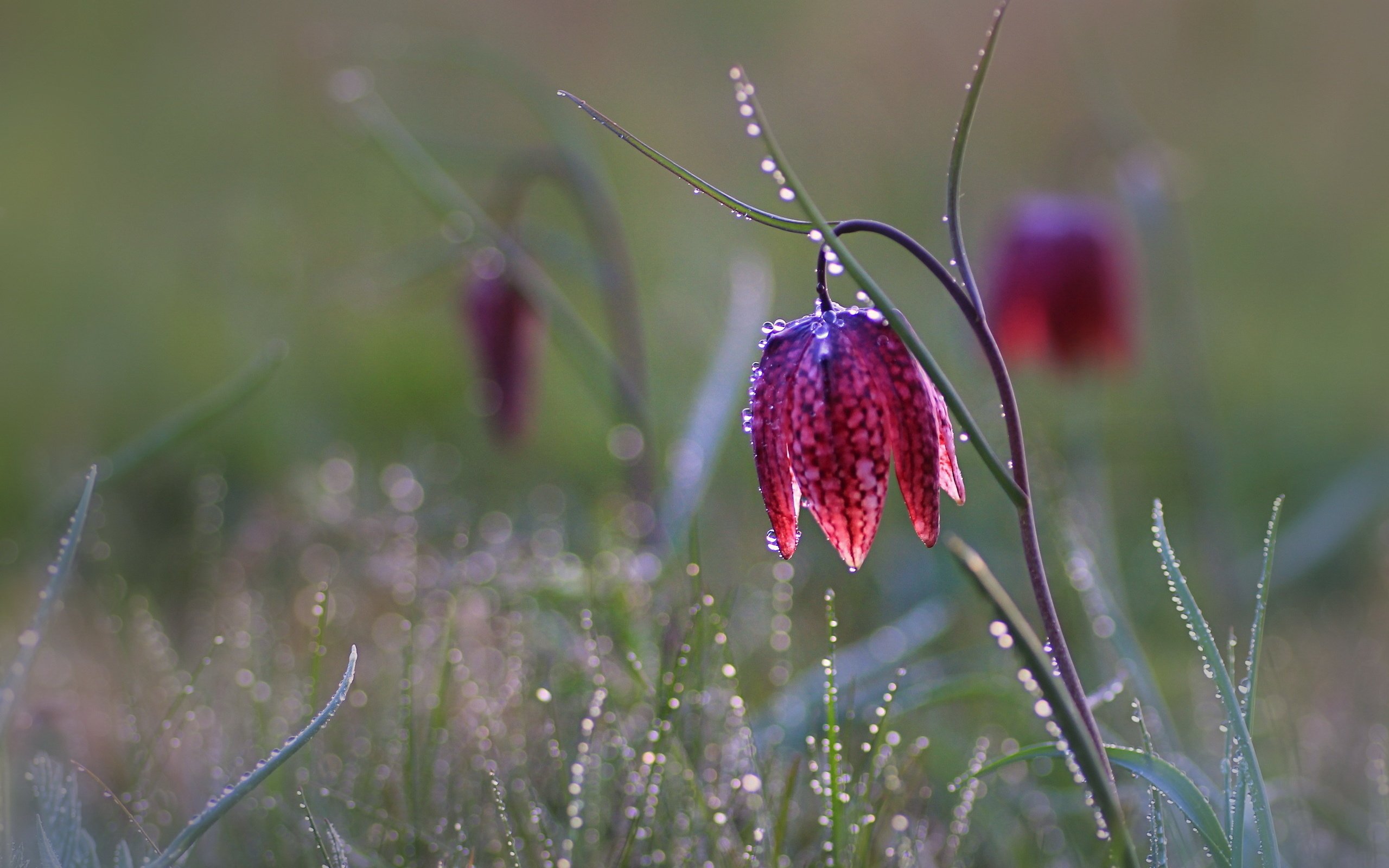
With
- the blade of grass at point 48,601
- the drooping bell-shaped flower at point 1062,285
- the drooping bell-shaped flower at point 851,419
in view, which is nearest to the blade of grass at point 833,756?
the drooping bell-shaped flower at point 851,419

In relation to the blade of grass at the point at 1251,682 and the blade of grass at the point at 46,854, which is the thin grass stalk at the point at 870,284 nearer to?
the blade of grass at the point at 1251,682

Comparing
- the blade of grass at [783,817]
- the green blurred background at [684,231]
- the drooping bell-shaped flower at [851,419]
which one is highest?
the drooping bell-shaped flower at [851,419]

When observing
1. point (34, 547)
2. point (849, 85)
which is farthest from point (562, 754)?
point (849, 85)

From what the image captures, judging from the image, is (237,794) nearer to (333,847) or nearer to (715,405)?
(333,847)

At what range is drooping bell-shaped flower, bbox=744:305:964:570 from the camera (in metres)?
0.71

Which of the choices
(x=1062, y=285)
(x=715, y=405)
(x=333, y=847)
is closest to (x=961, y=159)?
(x=333, y=847)

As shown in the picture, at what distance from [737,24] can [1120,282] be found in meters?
3.43

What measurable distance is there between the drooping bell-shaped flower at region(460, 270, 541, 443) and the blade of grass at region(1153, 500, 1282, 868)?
104cm

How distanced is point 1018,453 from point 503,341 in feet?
3.32

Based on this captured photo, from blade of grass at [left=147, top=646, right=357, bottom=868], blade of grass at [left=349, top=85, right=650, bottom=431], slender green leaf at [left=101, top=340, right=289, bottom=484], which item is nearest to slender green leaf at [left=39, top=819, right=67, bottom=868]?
blade of grass at [left=147, top=646, right=357, bottom=868]

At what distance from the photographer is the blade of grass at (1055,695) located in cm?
53

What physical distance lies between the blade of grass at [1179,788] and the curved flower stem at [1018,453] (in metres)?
0.02

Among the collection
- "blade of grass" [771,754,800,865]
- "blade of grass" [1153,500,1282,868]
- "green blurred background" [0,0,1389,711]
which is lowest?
"green blurred background" [0,0,1389,711]

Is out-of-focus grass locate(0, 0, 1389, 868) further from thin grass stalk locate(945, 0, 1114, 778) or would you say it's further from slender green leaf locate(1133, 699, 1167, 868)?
thin grass stalk locate(945, 0, 1114, 778)
